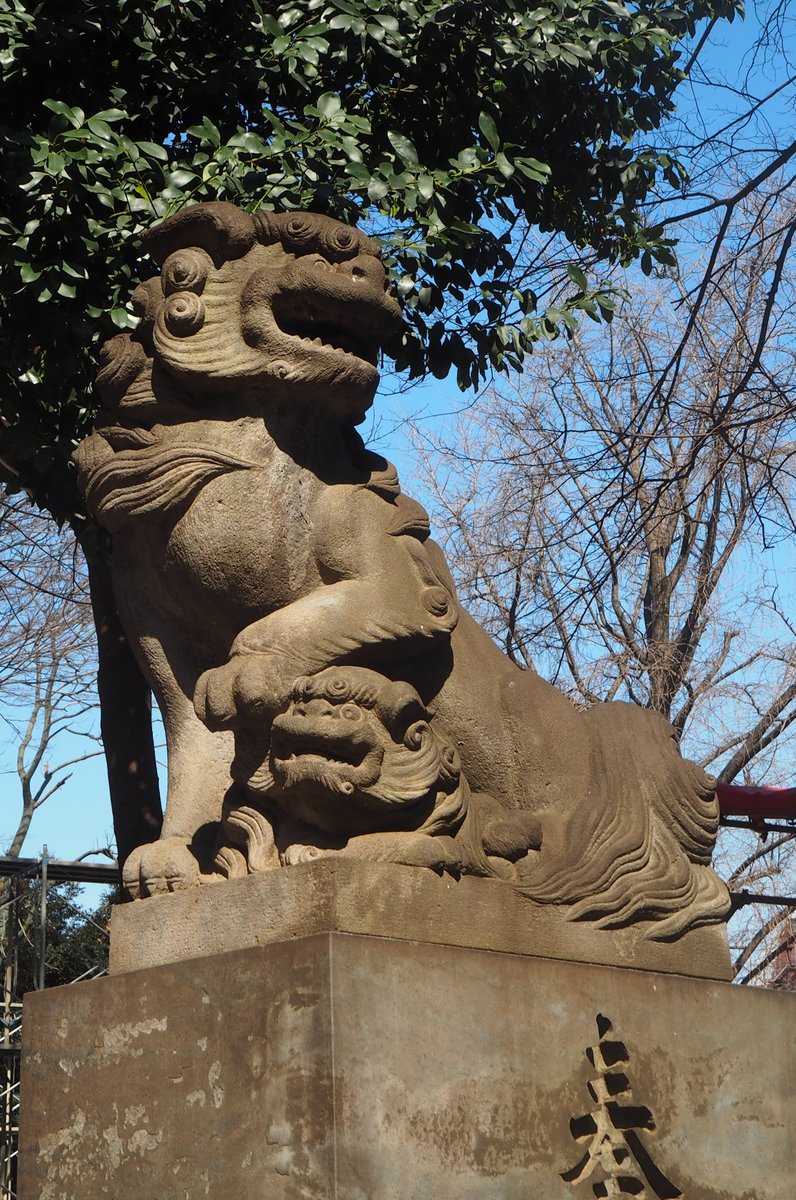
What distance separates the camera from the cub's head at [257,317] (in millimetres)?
3727

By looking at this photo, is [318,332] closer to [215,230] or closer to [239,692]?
[215,230]

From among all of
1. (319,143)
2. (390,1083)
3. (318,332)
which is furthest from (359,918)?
(319,143)

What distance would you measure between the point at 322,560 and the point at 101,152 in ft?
8.23

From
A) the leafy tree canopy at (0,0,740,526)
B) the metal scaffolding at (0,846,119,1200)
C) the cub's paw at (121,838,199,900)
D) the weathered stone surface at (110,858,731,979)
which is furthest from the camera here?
the metal scaffolding at (0,846,119,1200)

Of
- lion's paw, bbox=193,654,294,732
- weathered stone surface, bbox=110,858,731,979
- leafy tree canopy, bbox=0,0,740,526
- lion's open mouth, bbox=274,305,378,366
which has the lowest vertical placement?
weathered stone surface, bbox=110,858,731,979

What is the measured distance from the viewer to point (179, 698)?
12.9ft

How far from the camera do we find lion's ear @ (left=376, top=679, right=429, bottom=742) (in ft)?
11.3

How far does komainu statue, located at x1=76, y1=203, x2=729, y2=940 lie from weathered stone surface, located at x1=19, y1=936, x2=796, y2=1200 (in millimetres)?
270

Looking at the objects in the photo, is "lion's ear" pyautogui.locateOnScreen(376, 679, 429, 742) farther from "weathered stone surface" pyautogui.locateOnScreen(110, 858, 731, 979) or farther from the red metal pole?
the red metal pole

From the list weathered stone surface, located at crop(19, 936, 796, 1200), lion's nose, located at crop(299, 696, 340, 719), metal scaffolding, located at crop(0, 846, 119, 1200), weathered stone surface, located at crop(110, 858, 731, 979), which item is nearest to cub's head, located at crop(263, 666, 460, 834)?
lion's nose, located at crop(299, 696, 340, 719)

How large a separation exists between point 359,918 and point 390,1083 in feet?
1.18

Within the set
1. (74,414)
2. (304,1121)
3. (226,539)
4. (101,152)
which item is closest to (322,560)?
(226,539)

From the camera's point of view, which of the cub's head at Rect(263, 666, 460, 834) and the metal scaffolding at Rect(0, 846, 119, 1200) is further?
the metal scaffolding at Rect(0, 846, 119, 1200)

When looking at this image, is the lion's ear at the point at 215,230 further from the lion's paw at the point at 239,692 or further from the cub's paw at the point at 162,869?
the cub's paw at the point at 162,869
